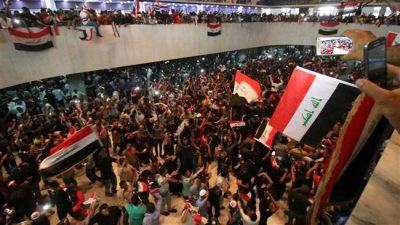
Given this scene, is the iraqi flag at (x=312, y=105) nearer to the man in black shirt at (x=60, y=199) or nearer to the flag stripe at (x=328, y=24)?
the man in black shirt at (x=60, y=199)

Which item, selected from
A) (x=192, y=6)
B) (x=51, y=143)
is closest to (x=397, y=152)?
(x=51, y=143)

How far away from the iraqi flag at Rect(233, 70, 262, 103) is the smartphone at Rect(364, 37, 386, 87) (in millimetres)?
6282

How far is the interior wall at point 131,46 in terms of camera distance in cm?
1010

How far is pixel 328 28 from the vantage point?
21234mm

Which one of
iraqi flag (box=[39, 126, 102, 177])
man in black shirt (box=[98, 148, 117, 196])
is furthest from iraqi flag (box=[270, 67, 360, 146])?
man in black shirt (box=[98, 148, 117, 196])

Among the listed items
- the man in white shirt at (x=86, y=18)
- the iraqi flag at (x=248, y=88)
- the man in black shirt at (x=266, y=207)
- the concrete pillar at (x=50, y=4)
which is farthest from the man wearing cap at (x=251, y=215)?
the concrete pillar at (x=50, y=4)

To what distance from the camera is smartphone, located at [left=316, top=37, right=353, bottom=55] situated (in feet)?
40.0

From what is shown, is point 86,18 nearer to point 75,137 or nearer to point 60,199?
point 75,137

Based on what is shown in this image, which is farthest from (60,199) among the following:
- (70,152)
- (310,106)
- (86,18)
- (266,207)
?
(86,18)

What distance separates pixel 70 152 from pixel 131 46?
→ 1024 cm

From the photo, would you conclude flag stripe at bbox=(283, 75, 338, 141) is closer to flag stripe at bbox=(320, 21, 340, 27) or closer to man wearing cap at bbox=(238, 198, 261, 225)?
man wearing cap at bbox=(238, 198, 261, 225)

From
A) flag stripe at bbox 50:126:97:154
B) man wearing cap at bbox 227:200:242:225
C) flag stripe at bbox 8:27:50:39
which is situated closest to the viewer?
man wearing cap at bbox 227:200:242:225

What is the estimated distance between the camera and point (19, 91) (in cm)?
1314

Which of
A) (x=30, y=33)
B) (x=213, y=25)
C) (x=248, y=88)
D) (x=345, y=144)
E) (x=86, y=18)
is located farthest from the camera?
(x=213, y=25)
